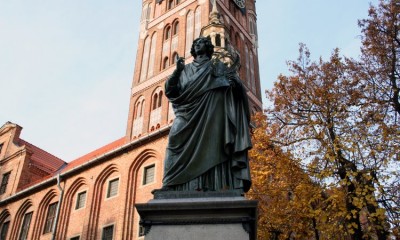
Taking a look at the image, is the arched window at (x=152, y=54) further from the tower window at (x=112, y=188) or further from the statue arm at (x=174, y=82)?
the statue arm at (x=174, y=82)

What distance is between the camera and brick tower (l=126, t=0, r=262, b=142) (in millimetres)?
30938

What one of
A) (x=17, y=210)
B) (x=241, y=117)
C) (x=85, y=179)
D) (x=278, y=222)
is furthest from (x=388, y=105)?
(x=17, y=210)

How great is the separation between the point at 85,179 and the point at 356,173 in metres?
19.1

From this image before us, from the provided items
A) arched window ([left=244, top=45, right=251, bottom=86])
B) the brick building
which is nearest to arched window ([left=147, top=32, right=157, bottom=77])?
the brick building

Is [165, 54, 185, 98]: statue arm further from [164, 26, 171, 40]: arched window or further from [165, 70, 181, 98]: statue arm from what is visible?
[164, 26, 171, 40]: arched window

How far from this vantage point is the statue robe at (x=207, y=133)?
442 centimetres

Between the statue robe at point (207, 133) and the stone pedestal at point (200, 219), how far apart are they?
44 centimetres

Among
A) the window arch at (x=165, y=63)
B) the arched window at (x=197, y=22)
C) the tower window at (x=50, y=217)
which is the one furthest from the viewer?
the window arch at (x=165, y=63)

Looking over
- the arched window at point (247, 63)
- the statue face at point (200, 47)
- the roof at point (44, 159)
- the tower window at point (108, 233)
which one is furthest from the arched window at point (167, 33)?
the statue face at point (200, 47)

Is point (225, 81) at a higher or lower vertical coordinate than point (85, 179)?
lower

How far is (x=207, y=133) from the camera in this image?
4.61 metres

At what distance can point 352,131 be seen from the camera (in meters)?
13.3

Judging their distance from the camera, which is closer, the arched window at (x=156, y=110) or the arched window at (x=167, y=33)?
the arched window at (x=156, y=110)

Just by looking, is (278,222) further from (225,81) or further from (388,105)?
(225,81)
